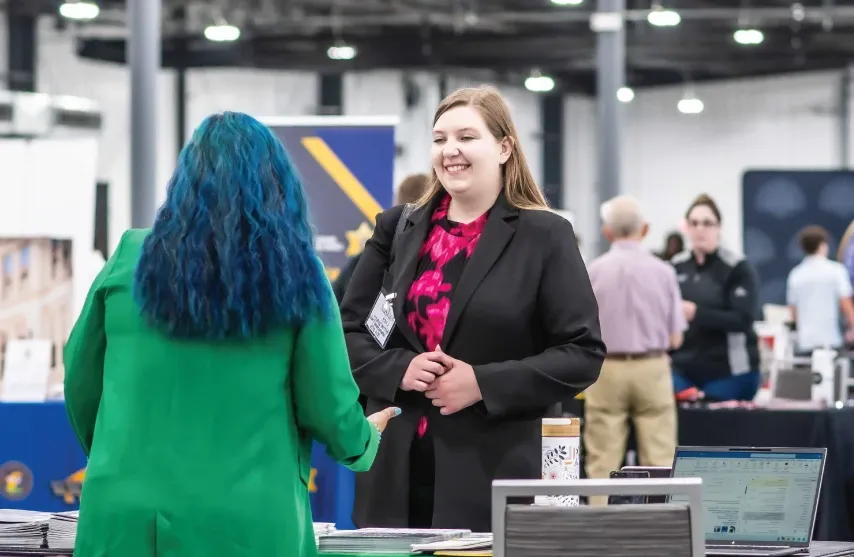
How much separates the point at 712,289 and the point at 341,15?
378 inches

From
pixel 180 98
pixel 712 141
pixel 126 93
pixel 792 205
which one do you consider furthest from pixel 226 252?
pixel 712 141

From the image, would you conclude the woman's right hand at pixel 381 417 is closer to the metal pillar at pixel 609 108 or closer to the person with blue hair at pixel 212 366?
the person with blue hair at pixel 212 366

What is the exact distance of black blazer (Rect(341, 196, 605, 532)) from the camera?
246 cm

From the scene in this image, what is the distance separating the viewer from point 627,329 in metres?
5.93

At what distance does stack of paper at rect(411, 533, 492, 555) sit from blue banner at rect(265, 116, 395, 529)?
3395 mm

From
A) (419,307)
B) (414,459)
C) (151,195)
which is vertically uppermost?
(151,195)

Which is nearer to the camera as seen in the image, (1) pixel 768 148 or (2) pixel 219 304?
(2) pixel 219 304

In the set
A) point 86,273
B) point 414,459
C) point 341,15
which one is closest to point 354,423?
point 414,459

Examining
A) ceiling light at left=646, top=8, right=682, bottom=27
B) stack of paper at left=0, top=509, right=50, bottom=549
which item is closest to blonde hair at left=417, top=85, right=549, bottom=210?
stack of paper at left=0, top=509, right=50, bottom=549

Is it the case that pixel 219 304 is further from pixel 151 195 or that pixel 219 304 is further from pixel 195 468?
pixel 151 195

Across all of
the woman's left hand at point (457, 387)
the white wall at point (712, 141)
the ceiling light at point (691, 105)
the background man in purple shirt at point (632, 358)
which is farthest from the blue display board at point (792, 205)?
the woman's left hand at point (457, 387)

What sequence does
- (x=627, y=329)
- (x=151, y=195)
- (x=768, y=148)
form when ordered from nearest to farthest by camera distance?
(x=627, y=329), (x=151, y=195), (x=768, y=148)

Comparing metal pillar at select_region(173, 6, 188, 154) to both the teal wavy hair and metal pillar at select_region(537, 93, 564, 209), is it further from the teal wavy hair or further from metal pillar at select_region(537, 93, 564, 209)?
the teal wavy hair

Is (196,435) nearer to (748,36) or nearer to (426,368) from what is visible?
(426,368)
